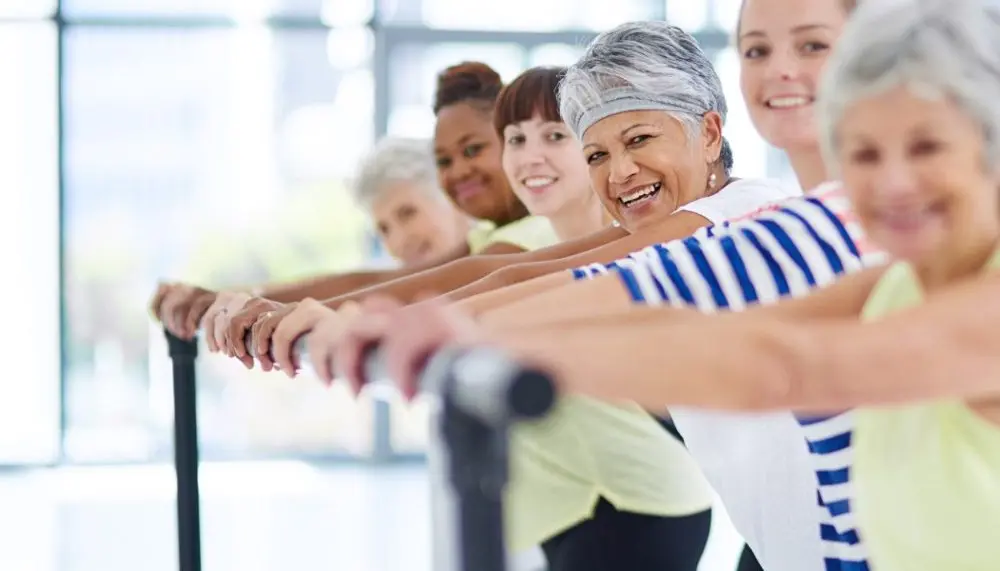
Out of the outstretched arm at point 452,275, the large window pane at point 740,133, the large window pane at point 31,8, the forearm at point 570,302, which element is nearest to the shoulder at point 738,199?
the outstretched arm at point 452,275

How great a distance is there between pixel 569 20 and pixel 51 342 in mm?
3474

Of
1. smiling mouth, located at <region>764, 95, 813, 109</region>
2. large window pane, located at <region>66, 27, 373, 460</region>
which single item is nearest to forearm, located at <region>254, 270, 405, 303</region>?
smiling mouth, located at <region>764, 95, 813, 109</region>

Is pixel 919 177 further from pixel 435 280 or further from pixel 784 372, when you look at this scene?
pixel 435 280

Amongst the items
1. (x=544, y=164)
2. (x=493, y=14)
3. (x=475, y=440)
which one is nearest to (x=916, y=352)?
(x=475, y=440)

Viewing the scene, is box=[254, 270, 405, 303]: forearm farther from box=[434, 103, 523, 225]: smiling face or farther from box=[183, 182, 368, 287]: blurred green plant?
box=[183, 182, 368, 287]: blurred green plant

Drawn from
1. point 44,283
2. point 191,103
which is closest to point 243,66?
point 191,103

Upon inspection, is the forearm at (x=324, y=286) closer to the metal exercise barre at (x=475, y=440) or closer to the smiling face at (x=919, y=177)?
the smiling face at (x=919, y=177)

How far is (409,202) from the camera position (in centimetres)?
390

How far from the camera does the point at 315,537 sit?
5.73 metres

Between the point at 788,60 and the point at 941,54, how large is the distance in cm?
97

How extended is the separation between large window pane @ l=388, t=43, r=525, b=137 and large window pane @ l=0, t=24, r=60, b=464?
190cm

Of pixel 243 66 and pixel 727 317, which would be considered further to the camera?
pixel 243 66

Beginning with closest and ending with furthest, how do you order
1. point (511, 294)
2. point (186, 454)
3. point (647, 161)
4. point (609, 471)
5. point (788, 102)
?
point (511, 294) → point (788, 102) → point (647, 161) → point (186, 454) → point (609, 471)

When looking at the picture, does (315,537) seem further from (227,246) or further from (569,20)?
(569,20)
